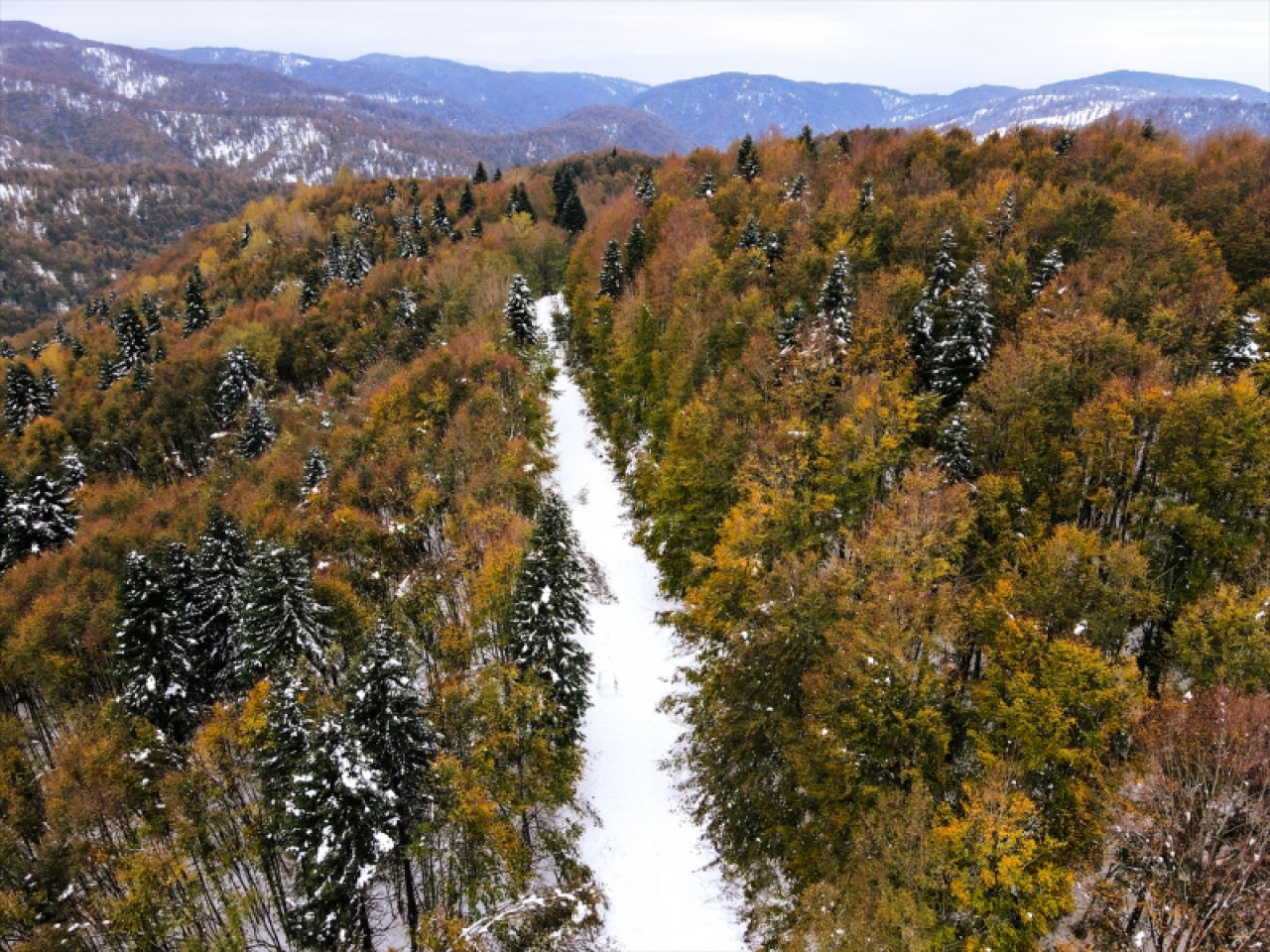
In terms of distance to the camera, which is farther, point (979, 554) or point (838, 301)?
point (838, 301)

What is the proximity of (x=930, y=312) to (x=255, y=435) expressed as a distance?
203ft

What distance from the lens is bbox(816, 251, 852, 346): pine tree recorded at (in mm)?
43188

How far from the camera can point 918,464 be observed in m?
29.3

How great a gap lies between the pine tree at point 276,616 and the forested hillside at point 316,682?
0.42 feet

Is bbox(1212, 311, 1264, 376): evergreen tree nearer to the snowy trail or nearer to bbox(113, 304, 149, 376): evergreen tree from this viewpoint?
the snowy trail

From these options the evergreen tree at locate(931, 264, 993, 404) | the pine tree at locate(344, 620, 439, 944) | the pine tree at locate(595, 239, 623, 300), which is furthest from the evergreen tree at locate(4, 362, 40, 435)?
the evergreen tree at locate(931, 264, 993, 404)

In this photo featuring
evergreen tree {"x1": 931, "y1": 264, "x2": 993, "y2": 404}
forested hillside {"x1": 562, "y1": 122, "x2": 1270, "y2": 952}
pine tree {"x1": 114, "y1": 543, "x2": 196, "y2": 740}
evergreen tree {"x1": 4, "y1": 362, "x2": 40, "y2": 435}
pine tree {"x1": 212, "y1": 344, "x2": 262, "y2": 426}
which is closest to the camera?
forested hillside {"x1": 562, "y1": 122, "x2": 1270, "y2": 952}

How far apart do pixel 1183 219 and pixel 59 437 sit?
113159mm

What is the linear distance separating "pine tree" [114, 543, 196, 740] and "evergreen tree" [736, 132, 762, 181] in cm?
7381

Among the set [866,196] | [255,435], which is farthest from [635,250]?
[255,435]

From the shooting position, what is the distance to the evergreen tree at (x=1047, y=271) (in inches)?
1777

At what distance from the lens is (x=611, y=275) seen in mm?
68812

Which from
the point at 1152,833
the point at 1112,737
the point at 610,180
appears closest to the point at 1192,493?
the point at 1112,737

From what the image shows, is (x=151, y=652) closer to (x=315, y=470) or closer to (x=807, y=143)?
(x=315, y=470)
